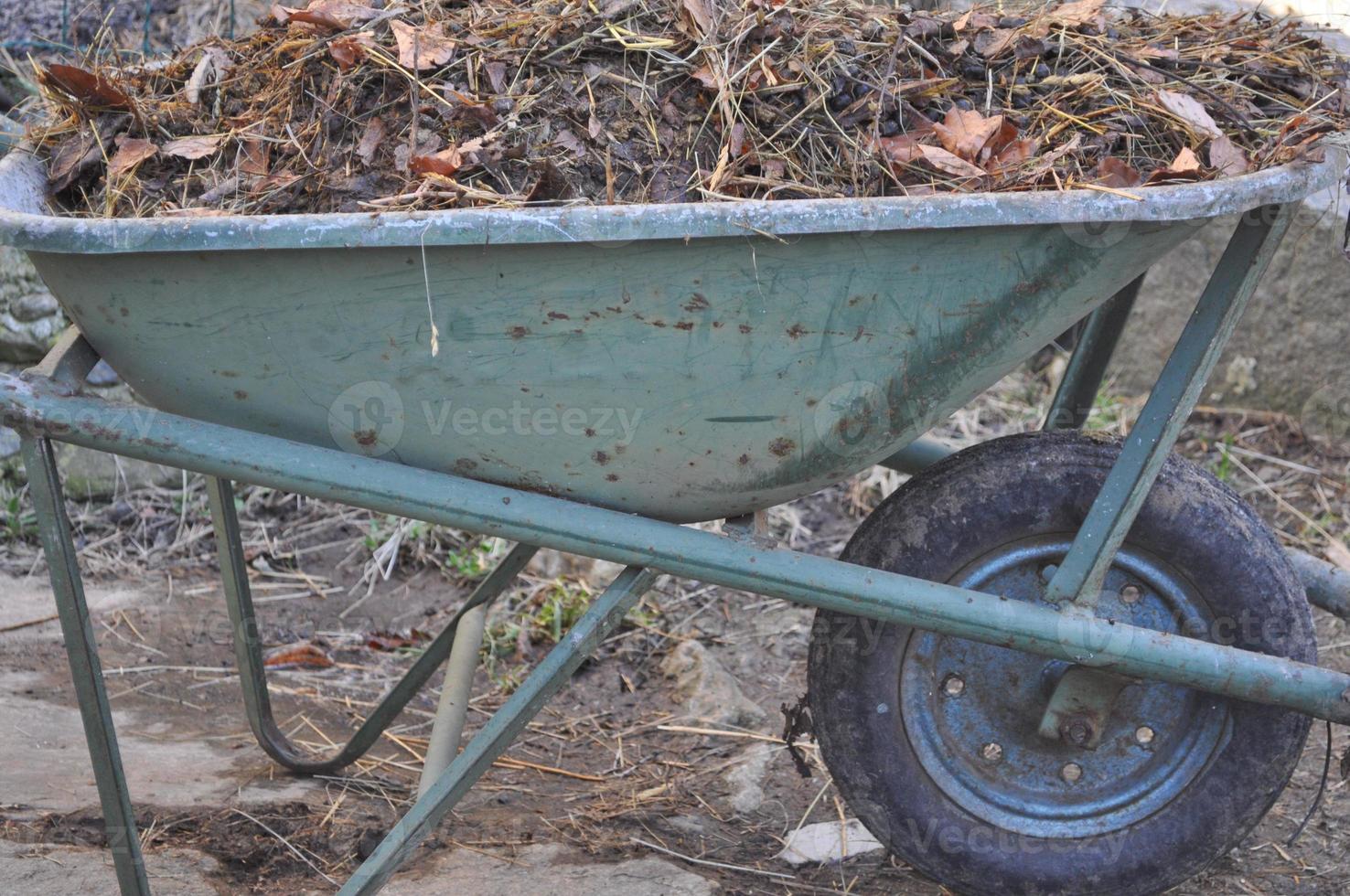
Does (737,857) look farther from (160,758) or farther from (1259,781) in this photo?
(160,758)

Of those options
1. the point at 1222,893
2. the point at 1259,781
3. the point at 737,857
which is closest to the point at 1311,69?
the point at 1259,781

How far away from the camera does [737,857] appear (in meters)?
2.18

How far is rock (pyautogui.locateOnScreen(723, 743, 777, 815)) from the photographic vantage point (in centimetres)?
240

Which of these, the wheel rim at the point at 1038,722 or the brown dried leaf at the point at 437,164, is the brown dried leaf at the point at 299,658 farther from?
the brown dried leaf at the point at 437,164

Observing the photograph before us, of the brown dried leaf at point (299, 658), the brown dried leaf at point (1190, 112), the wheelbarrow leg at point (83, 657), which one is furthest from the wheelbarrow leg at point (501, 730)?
the brown dried leaf at point (299, 658)

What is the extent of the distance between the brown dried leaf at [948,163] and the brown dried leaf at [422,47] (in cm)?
65

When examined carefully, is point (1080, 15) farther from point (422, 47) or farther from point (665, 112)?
point (422, 47)

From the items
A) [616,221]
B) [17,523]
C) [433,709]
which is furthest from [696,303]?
[17,523]

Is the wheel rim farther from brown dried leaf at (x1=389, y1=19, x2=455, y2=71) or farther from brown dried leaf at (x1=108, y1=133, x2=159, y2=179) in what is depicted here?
brown dried leaf at (x1=108, y1=133, x2=159, y2=179)

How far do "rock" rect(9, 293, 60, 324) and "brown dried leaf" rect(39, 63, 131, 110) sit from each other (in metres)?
2.12

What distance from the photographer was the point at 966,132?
63.6 inches

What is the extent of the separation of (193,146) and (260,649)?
0.97m

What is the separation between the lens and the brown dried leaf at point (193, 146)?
5.46 ft

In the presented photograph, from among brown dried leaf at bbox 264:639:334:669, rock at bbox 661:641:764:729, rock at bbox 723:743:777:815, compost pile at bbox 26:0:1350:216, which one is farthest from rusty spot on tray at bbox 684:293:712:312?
brown dried leaf at bbox 264:639:334:669
